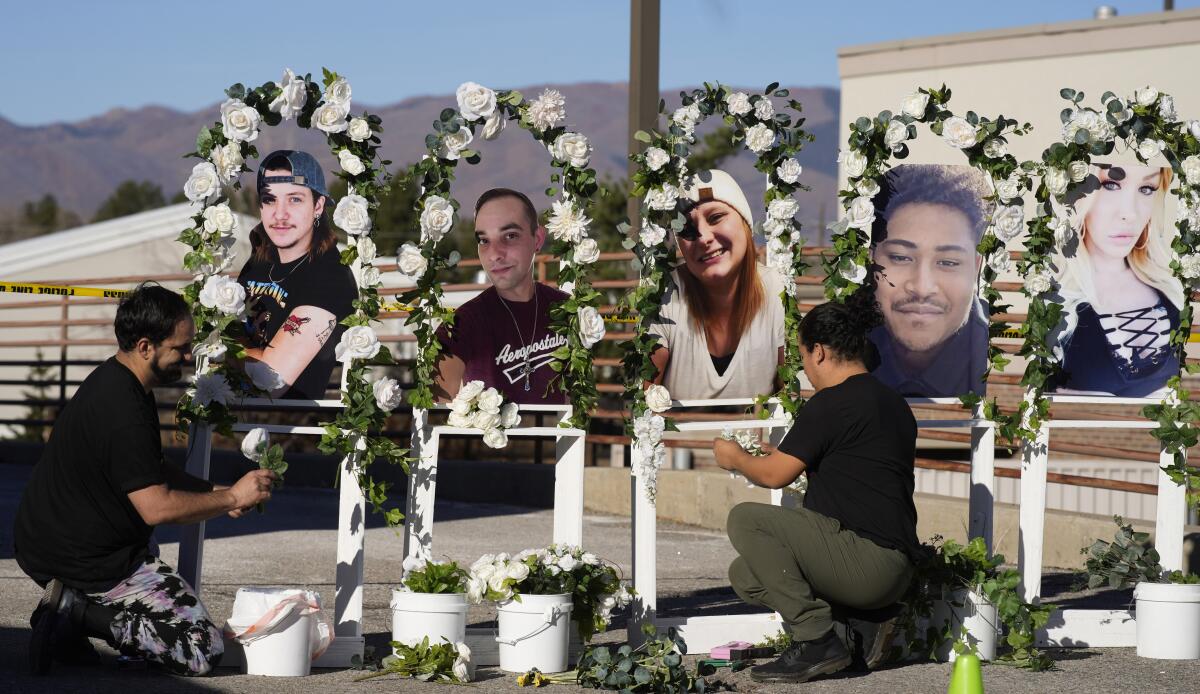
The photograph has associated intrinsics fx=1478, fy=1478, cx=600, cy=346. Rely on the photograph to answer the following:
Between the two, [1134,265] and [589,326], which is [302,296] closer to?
[589,326]

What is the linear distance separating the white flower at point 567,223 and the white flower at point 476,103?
52 cm

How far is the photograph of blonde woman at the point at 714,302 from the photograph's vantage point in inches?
264

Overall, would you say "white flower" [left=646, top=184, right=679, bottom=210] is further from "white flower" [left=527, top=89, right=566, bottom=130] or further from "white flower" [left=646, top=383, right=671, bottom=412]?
"white flower" [left=646, top=383, right=671, bottom=412]

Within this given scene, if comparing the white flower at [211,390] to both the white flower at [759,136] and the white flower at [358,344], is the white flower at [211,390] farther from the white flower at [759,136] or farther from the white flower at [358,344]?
the white flower at [759,136]

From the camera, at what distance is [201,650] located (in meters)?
5.65

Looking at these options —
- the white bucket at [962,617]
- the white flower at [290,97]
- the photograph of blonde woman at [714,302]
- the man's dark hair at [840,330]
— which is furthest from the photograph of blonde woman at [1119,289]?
the white flower at [290,97]

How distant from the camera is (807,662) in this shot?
6.01m

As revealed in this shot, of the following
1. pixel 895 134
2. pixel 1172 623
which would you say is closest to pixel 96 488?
pixel 895 134

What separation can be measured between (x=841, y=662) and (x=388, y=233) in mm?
36898

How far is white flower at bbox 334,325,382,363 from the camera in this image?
6203mm

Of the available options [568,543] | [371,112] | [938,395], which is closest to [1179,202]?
[938,395]

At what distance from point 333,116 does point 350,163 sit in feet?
0.69

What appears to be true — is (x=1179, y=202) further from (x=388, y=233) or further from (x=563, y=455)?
(x=388, y=233)

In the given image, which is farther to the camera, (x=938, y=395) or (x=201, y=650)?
(x=938, y=395)
